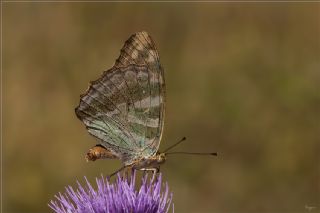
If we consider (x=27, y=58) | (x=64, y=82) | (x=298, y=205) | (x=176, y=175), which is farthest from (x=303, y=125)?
(x=27, y=58)

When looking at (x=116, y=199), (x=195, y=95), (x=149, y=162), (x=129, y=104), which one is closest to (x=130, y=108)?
(x=129, y=104)

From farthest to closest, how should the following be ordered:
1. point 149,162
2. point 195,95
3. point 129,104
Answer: point 195,95 → point 129,104 → point 149,162

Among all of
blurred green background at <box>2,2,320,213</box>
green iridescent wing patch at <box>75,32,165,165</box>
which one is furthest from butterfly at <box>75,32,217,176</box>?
blurred green background at <box>2,2,320,213</box>

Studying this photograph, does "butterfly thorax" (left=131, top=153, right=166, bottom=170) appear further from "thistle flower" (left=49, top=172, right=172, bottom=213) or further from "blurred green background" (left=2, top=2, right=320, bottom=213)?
"blurred green background" (left=2, top=2, right=320, bottom=213)

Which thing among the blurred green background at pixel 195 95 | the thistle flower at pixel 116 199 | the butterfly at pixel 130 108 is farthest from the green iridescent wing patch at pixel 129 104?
the blurred green background at pixel 195 95

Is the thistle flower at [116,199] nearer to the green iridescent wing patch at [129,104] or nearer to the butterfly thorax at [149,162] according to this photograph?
the butterfly thorax at [149,162]

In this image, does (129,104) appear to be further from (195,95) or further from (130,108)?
(195,95)
